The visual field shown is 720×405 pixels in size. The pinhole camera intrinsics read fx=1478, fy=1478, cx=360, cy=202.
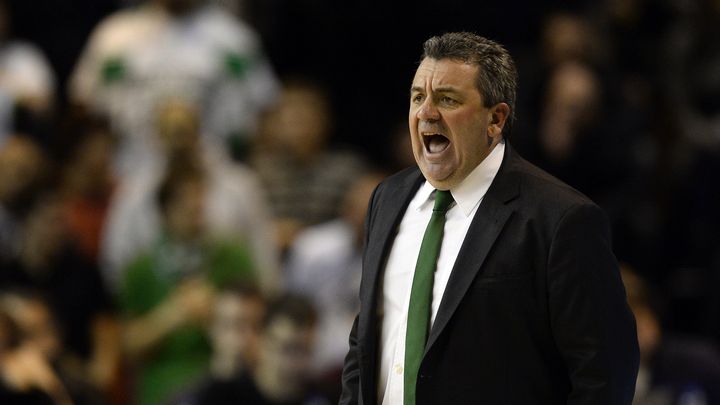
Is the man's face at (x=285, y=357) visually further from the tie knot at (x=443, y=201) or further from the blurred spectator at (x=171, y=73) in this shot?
the tie knot at (x=443, y=201)

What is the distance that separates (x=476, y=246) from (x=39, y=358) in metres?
3.26

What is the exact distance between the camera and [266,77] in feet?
27.6

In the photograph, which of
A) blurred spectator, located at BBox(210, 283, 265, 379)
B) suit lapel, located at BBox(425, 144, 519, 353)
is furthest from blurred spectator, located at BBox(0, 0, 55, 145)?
suit lapel, located at BBox(425, 144, 519, 353)

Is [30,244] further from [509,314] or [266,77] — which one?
[509,314]

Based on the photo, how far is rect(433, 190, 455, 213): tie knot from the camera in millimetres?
3682

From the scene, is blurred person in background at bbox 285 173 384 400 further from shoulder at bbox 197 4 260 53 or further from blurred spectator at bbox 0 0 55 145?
blurred spectator at bbox 0 0 55 145

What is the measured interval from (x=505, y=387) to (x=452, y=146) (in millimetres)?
A: 593

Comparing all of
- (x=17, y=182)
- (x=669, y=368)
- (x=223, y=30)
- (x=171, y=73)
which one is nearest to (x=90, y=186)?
(x=17, y=182)

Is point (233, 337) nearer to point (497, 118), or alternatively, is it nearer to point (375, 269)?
point (375, 269)

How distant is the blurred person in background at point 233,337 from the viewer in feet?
20.3

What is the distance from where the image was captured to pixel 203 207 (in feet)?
22.9

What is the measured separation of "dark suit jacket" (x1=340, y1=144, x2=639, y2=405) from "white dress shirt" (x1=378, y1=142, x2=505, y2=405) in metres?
0.07

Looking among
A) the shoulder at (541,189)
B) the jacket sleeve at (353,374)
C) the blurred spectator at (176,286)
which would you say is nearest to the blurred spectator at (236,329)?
the blurred spectator at (176,286)

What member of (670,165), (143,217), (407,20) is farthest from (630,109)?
(143,217)
